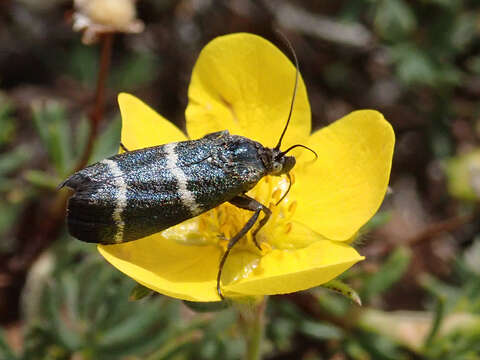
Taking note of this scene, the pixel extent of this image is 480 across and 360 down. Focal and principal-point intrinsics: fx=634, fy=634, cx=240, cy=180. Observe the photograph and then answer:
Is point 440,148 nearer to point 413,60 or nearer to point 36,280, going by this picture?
point 413,60

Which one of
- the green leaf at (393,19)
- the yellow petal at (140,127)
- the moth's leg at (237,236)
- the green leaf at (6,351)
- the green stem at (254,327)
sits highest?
the yellow petal at (140,127)

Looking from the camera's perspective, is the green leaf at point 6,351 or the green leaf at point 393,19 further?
the green leaf at point 393,19

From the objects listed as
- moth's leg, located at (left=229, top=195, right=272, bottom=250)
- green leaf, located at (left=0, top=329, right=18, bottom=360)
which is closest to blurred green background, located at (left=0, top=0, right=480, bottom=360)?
green leaf, located at (left=0, top=329, right=18, bottom=360)

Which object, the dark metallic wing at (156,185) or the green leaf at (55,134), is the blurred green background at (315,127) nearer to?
the green leaf at (55,134)

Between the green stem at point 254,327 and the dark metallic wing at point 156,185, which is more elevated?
the dark metallic wing at point 156,185

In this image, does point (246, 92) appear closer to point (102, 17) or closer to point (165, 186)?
point (165, 186)

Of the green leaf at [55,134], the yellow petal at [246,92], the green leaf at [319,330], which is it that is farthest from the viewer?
the green leaf at [55,134]

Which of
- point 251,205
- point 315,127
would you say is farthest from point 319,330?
point 315,127

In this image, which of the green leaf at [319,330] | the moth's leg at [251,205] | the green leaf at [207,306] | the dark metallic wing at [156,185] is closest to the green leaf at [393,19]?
the green leaf at [319,330]
